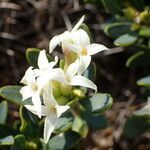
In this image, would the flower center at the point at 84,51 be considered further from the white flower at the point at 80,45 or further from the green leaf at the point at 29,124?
the green leaf at the point at 29,124

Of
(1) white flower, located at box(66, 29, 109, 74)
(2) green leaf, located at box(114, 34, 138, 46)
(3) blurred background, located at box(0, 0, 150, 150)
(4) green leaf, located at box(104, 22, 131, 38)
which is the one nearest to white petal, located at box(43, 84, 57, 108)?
(1) white flower, located at box(66, 29, 109, 74)

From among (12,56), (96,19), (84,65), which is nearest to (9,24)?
(12,56)

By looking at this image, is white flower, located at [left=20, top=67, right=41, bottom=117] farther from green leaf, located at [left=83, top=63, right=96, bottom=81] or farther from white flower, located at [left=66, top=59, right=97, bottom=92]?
green leaf, located at [left=83, top=63, right=96, bottom=81]

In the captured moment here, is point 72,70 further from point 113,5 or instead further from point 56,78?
point 113,5

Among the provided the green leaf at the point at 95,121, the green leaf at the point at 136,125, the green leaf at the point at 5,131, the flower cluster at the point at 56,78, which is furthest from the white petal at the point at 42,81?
the green leaf at the point at 136,125

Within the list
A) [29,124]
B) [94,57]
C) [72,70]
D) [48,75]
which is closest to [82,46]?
[72,70]

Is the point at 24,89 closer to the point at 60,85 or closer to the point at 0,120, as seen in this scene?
the point at 60,85
